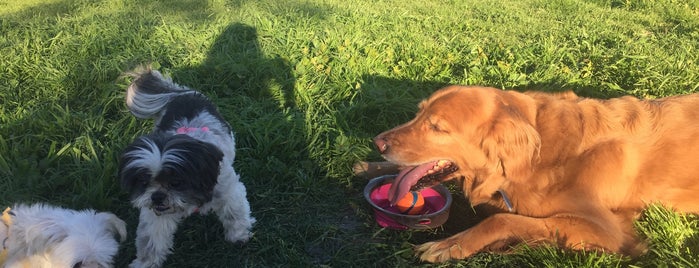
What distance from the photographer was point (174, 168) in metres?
2.70

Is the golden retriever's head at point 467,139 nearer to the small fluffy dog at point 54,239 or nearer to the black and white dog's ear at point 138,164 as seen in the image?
the black and white dog's ear at point 138,164

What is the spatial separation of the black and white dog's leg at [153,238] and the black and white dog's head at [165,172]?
0.12 meters

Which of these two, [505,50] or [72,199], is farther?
[505,50]

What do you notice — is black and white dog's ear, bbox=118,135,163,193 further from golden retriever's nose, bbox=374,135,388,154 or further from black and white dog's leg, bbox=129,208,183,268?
golden retriever's nose, bbox=374,135,388,154

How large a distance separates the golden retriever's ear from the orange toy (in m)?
0.70

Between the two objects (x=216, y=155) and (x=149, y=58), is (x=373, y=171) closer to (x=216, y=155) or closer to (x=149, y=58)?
(x=216, y=155)

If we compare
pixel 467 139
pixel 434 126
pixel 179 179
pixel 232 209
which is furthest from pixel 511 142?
pixel 179 179

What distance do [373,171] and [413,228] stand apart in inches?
30.3

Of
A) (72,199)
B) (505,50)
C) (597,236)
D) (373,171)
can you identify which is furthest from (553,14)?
(72,199)

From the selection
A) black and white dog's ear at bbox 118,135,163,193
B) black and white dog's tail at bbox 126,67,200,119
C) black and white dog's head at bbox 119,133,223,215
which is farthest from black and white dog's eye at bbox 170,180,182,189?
black and white dog's tail at bbox 126,67,200,119

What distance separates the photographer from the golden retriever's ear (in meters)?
2.81

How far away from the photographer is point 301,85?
15.7 feet

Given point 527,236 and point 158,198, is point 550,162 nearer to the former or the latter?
point 527,236

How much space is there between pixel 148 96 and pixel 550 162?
112 inches
